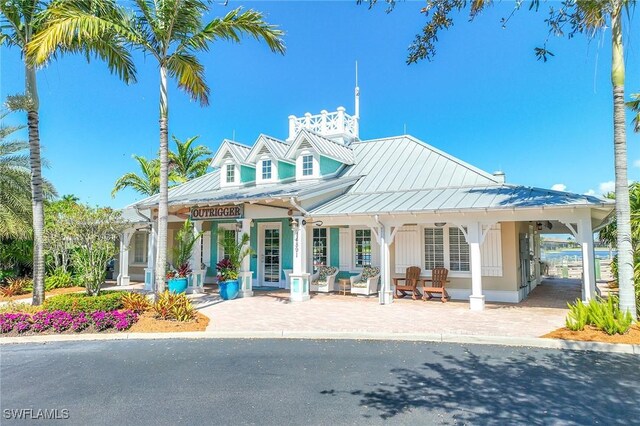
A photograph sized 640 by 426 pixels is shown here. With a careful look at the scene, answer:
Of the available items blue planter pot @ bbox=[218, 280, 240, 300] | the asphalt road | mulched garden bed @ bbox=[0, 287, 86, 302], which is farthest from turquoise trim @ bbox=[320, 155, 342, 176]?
mulched garden bed @ bbox=[0, 287, 86, 302]

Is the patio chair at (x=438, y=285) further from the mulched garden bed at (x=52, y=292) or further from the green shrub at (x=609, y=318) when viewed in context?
the mulched garden bed at (x=52, y=292)

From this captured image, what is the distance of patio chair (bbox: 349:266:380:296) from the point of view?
13.8m

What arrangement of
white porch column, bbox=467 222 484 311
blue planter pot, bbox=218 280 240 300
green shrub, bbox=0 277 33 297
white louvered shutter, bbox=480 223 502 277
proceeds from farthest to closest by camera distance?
green shrub, bbox=0 277 33 297 < blue planter pot, bbox=218 280 240 300 < white louvered shutter, bbox=480 223 502 277 < white porch column, bbox=467 222 484 311

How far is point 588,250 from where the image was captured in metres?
9.83

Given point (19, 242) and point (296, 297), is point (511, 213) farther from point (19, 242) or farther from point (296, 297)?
point (19, 242)

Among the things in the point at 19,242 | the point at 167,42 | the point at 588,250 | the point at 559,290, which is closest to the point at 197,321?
the point at 167,42

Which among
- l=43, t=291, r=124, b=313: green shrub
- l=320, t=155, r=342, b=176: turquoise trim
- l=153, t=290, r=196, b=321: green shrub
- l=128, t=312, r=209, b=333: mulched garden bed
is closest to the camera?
l=128, t=312, r=209, b=333: mulched garden bed

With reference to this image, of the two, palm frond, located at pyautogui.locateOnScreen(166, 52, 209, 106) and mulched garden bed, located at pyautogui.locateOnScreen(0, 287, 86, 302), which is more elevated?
palm frond, located at pyautogui.locateOnScreen(166, 52, 209, 106)

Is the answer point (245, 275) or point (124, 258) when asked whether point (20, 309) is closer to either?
point (245, 275)

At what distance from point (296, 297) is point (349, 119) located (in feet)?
37.4

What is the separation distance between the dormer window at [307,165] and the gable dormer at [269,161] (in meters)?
0.58

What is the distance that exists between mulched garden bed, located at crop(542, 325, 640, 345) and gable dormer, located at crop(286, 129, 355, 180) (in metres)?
10.4

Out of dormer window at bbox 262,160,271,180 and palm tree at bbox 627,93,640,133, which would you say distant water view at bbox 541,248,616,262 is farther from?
dormer window at bbox 262,160,271,180

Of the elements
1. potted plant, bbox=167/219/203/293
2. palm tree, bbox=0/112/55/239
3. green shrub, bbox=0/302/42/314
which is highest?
palm tree, bbox=0/112/55/239
